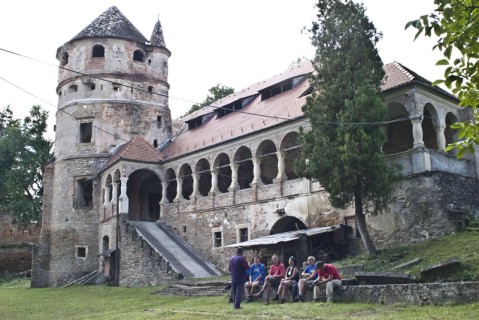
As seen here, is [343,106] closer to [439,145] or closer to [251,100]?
[439,145]

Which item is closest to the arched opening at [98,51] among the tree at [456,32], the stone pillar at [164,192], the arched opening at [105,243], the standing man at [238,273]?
the stone pillar at [164,192]

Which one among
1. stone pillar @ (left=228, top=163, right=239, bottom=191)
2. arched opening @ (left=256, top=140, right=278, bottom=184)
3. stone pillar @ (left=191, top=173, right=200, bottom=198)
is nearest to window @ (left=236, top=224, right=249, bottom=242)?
stone pillar @ (left=228, top=163, right=239, bottom=191)

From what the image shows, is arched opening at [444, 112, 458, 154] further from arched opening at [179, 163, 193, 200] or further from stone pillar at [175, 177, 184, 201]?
stone pillar at [175, 177, 184, 201]

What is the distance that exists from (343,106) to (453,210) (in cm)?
550

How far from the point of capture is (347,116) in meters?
19.2

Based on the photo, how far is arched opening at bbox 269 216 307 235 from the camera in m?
25.3

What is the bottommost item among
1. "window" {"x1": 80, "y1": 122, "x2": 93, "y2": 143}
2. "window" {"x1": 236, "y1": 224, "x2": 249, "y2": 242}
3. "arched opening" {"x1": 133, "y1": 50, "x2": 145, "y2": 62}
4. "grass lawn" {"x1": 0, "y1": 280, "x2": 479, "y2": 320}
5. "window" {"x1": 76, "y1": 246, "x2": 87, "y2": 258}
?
"grass lawn" {"x1": 0, "y1": 280, "x2": 479, "y2": 320}

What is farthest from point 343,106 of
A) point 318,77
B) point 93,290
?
point 93,290

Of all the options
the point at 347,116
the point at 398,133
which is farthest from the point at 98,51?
the point at 347,116

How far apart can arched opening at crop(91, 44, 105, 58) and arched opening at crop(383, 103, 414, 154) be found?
69.3 ft

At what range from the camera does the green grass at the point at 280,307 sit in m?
11.0

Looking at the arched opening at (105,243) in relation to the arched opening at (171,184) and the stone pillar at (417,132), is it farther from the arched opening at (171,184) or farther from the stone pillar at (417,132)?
the stone pillar at (417,132)

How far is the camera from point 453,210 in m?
19.6

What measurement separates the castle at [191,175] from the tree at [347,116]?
6.72 feet
